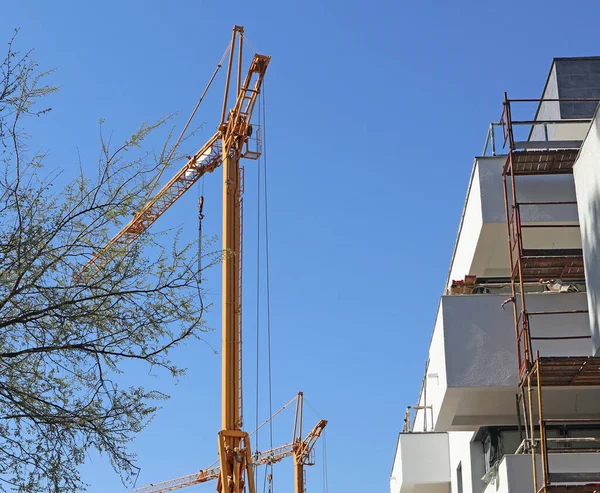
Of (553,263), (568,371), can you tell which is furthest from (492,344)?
(553,263)

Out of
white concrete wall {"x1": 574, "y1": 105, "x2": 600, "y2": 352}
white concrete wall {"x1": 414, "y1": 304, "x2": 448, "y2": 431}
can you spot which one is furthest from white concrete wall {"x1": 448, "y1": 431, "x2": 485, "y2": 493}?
white concrete wall {"x1": 574, "y1": 105, "x2": 600, "y2": 352}

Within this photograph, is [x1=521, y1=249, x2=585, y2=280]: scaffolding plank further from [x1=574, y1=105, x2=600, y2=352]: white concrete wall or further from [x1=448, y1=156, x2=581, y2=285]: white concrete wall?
[x1=574, y1=105, x2=600, y2=352]: white concrete wall

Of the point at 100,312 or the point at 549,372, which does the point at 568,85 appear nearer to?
the point at 549,372

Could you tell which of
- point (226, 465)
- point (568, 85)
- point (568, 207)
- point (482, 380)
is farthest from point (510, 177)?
point (226, 465)

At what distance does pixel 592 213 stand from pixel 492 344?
2.97m

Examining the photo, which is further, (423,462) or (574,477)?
(423,462)

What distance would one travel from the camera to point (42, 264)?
9.67m

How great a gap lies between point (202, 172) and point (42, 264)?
4697 centimetres

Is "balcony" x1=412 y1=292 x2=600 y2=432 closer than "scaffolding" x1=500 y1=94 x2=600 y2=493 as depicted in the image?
No

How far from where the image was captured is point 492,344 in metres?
16.7

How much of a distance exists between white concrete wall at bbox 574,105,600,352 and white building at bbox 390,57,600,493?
2cm

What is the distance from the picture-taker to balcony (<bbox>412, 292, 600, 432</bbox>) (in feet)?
54.4

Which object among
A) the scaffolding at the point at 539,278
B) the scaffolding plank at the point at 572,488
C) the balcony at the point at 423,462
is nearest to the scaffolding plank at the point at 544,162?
the scaffolding at the point at 539,278

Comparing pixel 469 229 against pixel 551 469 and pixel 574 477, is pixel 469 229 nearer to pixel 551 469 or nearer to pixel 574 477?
pixel 551 469
